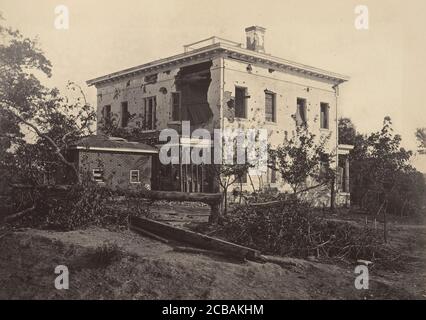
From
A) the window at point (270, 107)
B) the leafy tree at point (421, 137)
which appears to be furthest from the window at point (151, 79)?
the leafy tree at point (421, 137)

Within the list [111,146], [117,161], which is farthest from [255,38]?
[117,161]

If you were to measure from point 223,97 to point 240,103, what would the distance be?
139 cm

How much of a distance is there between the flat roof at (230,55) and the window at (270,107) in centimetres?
138

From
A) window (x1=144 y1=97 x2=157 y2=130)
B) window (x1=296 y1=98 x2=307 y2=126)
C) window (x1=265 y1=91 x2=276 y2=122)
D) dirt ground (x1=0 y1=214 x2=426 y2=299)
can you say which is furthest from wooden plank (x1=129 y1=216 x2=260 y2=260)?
window (x1=296 y1=98 x2=307 y2=126)

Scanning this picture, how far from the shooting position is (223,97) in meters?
19.1

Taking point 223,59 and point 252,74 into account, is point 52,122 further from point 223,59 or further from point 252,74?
point 252,74

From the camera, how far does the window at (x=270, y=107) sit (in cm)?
→ 2123

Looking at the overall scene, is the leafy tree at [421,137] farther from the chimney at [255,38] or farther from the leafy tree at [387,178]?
the chimney at [255,38]

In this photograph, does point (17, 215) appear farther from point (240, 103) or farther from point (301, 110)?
point (301, 110)

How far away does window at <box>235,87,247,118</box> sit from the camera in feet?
66.0

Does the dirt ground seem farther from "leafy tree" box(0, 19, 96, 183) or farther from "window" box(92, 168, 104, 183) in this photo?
"window" box(92, 168, 104, 183)
